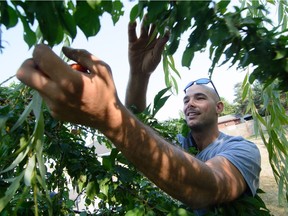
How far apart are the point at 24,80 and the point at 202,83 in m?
1.29

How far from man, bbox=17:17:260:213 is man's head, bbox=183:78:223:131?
46 mm

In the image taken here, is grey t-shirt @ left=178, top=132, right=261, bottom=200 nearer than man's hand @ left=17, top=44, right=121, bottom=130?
No

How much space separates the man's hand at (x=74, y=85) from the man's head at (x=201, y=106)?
3.08ft

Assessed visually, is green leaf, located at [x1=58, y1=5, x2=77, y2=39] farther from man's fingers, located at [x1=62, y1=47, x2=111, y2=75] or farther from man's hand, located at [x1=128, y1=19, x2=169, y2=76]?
man's hand, located at [x1=128, y1=19, x2=169, y2=76]

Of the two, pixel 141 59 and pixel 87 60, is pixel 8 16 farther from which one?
pixel 141 59

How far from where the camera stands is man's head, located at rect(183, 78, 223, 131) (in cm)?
154

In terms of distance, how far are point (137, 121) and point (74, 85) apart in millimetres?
215

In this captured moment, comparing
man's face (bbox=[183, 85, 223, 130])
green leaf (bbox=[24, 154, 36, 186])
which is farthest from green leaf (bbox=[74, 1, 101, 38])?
man's face (bbox=[183, 85, 223, 130])

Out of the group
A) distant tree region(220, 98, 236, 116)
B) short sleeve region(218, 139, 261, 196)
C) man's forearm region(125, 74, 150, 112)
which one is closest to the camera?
short sleeve region(218, 139, 261, 196)

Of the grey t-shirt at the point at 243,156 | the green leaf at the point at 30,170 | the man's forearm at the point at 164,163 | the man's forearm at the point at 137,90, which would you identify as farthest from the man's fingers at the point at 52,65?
the man's forearm at the point at 137,90

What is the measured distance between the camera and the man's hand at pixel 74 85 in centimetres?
54

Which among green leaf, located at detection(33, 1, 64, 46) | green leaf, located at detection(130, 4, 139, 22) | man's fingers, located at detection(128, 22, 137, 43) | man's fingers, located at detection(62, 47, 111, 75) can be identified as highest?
man's fingers, located at detection(128, 22, 137, 43)

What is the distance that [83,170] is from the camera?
3.32 feet

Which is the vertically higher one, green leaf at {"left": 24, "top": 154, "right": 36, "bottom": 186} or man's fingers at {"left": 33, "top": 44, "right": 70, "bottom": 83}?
man's fingers at {"left": 33, "top": 44, "right": 70, "bottom": 83}
